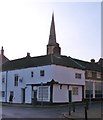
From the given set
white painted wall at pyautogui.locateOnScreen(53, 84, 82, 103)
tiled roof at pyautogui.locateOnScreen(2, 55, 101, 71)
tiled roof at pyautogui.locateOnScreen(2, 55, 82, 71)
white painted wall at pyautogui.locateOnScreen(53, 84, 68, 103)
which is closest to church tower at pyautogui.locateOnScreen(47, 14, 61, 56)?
tiled roof at pyautogui.locateOnScreen(2, 55, 101, 71)

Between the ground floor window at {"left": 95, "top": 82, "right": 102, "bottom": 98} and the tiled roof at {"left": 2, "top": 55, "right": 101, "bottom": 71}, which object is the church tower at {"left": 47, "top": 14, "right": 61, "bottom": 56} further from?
the tiled roof at {"left": 2, "top": 55, "right": 101, "bottom": 71}

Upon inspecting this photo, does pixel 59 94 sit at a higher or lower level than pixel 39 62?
lower

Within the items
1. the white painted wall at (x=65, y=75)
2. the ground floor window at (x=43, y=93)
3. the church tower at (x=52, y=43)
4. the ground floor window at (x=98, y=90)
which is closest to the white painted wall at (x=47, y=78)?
the white painted wall at (x=65, y=75)

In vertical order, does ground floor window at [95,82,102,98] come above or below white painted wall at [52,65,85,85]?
below

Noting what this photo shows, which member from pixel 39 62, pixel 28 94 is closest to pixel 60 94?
pixel 28 94

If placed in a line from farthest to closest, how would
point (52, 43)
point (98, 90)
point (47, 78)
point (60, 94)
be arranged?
1. point (52, 43)
2. point (98, 90)
3. point (60, 94)
4. point (47, 78)

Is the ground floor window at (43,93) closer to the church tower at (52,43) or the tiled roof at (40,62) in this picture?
the tiled roof at (40,62)

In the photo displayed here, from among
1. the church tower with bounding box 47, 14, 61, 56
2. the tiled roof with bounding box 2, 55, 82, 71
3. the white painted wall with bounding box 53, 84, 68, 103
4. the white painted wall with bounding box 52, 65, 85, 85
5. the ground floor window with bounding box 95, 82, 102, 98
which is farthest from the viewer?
the church tower with bounding box 47, 14, 61, 56

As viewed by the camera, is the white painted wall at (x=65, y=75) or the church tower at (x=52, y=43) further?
the church tower at (x=52, y=43)

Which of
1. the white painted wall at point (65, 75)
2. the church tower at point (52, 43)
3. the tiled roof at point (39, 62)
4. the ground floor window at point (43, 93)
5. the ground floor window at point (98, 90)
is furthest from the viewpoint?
the church tower at point (52, 43)

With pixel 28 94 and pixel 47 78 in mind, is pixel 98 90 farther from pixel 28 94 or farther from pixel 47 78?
pixel 47 78

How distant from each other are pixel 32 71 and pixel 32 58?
4885mm

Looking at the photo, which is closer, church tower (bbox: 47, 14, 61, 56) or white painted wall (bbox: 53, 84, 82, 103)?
white painted wall (bbox: 53, 84, 82, 103)

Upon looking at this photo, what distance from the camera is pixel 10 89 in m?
49.9
